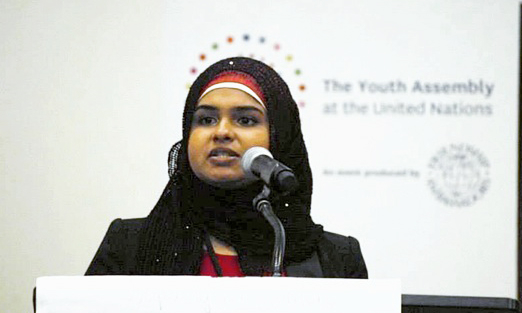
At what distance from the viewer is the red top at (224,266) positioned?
1.69 m

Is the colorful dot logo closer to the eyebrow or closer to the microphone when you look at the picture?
the eyebrow

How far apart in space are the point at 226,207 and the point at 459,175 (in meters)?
1.74

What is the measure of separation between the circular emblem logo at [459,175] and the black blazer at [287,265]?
A: 1.54 meters

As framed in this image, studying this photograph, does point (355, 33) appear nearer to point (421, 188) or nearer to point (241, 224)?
point (421, 188)

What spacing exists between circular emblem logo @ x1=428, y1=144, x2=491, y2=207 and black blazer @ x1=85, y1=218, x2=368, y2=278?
1.54 m

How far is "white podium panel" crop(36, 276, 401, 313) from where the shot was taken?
1.04m

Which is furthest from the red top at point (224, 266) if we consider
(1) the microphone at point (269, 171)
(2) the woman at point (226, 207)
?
(1) the microphone at point (269, 171)

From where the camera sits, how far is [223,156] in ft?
5.41

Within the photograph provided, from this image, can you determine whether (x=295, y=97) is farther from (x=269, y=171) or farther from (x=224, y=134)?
(x=269, y=171)

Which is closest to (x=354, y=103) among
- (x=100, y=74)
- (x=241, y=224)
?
(x=100, y=74)

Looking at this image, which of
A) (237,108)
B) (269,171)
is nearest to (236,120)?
(237,108)

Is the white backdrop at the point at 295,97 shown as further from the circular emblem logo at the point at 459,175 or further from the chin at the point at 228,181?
the chin at the point at 228,181

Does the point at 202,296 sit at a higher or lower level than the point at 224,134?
lower

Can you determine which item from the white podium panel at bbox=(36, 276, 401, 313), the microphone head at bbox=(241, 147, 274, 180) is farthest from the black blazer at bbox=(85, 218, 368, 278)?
the white podium panel at bbox=(36, 276, 401, 313)
